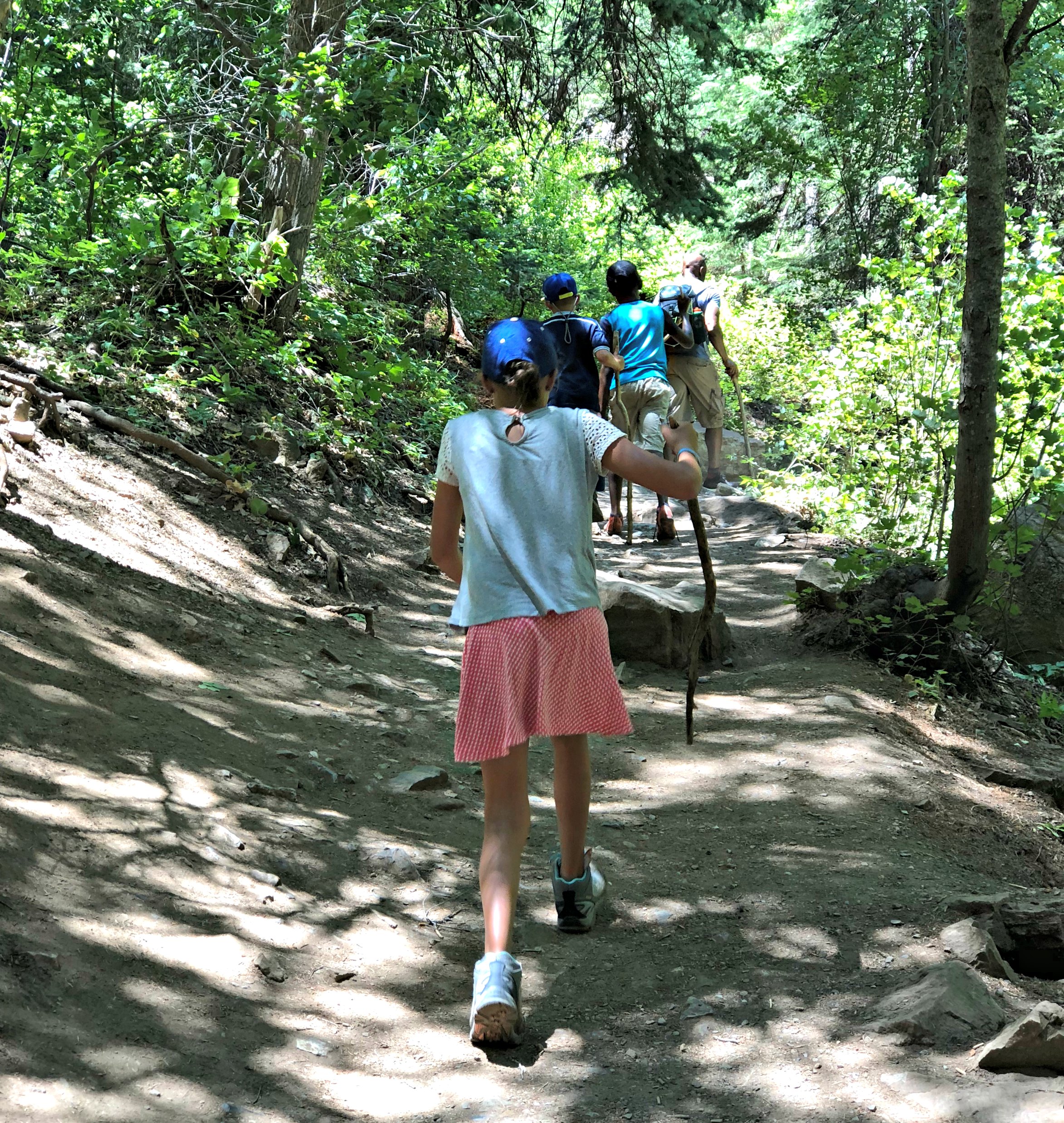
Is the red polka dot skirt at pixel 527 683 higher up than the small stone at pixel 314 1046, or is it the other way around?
the red polka dot skirt at pixel 527 683

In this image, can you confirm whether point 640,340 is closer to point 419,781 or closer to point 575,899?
point 419,781

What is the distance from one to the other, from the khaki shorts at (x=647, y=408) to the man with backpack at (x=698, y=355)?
60cm

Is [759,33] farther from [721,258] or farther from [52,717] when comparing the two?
[52,717]

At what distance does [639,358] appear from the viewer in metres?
8.16

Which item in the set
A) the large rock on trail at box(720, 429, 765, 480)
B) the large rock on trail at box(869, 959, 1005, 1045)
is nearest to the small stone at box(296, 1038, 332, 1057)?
the large rock on trail at box(869, 959, 1005, 1045)

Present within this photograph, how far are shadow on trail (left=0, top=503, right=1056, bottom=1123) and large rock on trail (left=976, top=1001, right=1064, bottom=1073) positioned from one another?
27cm

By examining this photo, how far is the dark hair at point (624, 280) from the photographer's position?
8031mm

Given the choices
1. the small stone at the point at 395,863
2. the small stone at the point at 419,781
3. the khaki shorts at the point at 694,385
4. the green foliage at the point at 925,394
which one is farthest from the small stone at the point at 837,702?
the khaki shorts at the point at 694,385

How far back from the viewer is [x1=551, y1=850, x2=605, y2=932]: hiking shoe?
10.7 ft

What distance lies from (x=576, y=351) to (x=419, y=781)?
4.05 meters

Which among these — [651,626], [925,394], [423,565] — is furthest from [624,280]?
[651,626]

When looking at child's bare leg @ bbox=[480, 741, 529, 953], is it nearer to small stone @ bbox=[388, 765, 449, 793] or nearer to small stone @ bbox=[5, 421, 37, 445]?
small stone @ bbox=[388, 765, 449, 793]

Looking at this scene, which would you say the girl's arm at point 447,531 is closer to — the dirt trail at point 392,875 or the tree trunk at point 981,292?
the dirt trail at point 392,875

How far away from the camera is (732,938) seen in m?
3.35
